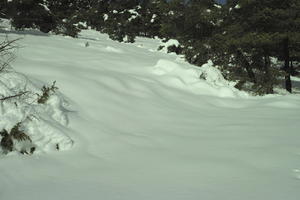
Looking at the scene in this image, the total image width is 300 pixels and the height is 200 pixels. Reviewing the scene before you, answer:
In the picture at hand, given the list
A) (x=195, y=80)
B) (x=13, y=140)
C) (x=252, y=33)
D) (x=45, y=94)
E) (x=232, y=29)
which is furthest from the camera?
(x=232, y=29)

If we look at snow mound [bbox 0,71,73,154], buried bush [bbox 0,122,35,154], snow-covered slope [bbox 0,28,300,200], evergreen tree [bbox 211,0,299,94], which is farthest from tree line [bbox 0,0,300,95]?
buried bush [bbox 0,122,35,154]

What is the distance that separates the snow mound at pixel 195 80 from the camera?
29.1 feet

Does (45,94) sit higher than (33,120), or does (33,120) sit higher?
(45,94)

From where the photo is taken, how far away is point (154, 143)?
16.3 feet

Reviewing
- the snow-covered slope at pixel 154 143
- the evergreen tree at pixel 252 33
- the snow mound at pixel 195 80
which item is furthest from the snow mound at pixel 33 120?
the evergreen tree at pixel 252 33

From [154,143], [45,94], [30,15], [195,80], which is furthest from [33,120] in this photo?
[30,15]

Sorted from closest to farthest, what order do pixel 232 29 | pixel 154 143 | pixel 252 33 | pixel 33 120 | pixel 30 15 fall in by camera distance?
pixel 33 120
pixel 154 143
pixel 252 33
pixel 232 29
pixel 30 15

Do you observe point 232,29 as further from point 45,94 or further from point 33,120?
point 33,120

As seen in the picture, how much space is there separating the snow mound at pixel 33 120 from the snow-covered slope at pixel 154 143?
0.16m

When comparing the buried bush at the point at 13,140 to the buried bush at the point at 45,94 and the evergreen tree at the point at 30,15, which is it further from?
the evergreen tree at the point at 30,15

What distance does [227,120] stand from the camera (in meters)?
6.51

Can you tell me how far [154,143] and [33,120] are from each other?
162cm

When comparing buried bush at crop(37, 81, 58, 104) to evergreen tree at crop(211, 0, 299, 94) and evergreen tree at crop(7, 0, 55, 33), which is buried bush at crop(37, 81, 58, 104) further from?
evergreen tree at crop(7, 0, 55, 33)

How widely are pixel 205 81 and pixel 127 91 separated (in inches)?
116
